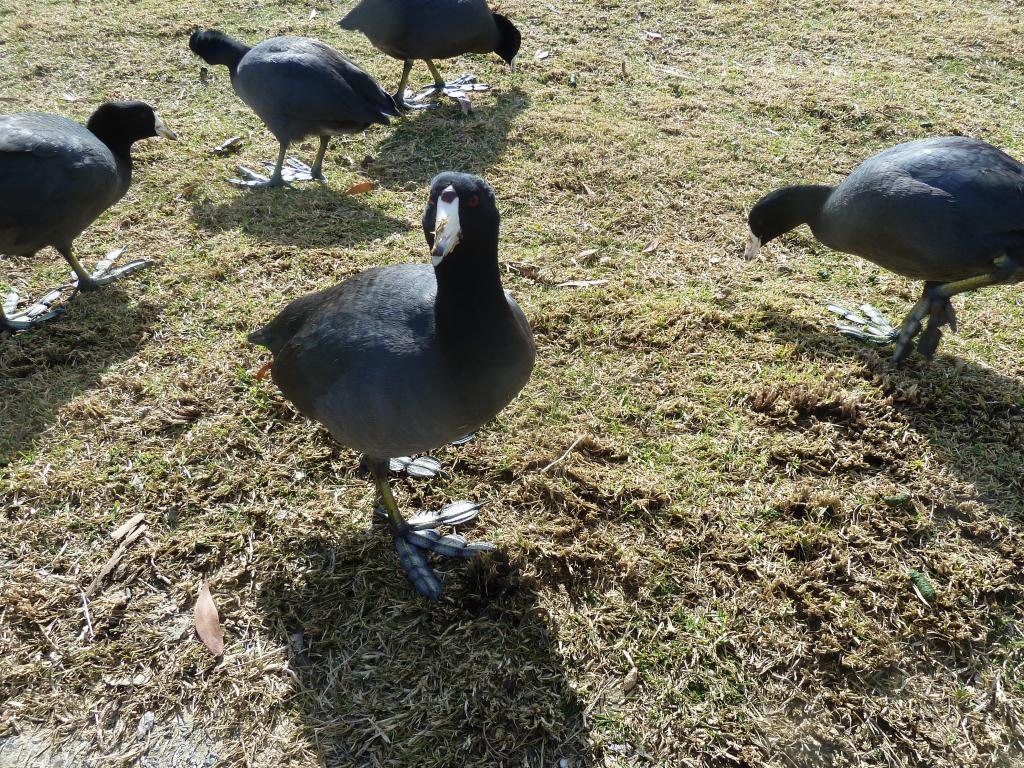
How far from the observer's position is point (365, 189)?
584cm

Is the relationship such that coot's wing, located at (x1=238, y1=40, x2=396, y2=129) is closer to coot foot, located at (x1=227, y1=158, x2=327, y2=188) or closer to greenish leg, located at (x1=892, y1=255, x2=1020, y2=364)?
coot foot, located at (x1=227, y1=158, x2=327, y2=188)

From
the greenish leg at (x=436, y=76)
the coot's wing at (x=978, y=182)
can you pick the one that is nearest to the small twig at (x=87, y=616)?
the coot's wing at (x=978, y=182)

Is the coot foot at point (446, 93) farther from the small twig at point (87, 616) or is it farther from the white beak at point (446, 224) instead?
the small twig at point (87, 616)

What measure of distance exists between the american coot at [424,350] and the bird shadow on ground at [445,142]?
3.60m

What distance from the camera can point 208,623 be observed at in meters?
2.77

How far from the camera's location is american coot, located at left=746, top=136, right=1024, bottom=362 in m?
3.50

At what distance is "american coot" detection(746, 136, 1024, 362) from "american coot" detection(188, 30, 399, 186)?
4.12m

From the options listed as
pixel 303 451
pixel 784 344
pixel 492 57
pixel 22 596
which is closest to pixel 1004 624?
pixel 784 344

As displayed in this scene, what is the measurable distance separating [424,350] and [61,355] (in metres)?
3.01

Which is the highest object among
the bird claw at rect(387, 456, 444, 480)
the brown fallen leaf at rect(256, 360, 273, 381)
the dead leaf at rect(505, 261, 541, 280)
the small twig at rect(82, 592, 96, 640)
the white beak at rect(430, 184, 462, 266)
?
the white beak at rect(430, 184, 462, 266)

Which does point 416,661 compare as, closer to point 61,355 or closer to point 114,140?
point 61,355

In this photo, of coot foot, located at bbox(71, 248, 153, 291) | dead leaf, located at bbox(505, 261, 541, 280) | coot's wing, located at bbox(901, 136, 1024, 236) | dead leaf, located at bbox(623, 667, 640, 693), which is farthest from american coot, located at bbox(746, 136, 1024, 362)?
coot foot, located at bbox(71, 248, 153, 291)

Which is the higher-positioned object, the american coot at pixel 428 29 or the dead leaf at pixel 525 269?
the american coot at pixel 428 29

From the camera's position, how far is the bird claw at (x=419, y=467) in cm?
342
